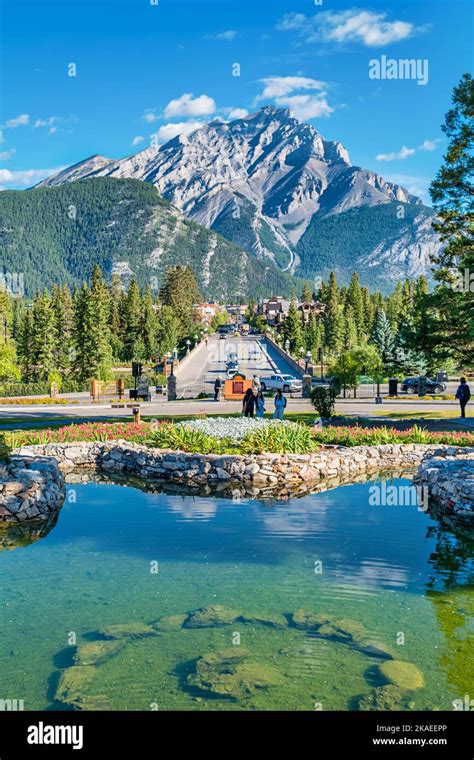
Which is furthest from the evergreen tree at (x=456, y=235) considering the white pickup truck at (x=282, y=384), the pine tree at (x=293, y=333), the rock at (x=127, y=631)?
the pine tree at (x=293, y=333)

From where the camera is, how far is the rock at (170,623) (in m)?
8.81

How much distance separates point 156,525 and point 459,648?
7173mm

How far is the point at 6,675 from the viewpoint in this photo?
7719mm

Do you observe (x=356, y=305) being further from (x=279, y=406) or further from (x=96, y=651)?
(x=96, y=651)

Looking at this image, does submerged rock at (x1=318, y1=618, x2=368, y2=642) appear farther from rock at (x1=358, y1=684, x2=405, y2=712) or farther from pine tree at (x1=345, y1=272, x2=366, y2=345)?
pine tree at (x1=345, y1=272, x2=366, y2=345)

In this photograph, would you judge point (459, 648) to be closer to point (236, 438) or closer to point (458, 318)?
point (236, 438)

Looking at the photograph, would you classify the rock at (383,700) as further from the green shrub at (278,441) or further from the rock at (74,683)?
the green shrub at (278,441)

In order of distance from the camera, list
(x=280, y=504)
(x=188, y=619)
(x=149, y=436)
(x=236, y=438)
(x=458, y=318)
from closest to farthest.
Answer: (x=188, y=619) < (x=280, y=504) < (x=236, y=438) < (x=149, y=436) < (x=458, y=318)

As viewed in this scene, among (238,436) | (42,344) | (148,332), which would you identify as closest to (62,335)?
(42,344)

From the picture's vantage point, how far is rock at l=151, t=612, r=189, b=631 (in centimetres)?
881
